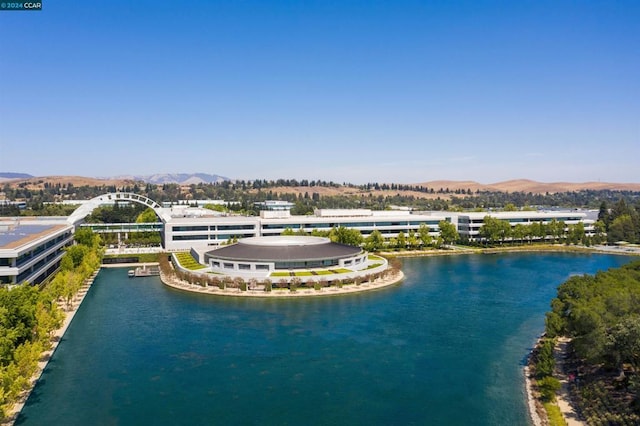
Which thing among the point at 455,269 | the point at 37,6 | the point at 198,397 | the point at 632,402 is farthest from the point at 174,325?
the point at 455,269

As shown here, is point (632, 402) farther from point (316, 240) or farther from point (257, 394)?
point (316, 240)

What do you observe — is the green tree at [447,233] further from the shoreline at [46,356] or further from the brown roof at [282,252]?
the shoreline at [46,356]

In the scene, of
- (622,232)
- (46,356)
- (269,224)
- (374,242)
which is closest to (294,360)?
(46,356)

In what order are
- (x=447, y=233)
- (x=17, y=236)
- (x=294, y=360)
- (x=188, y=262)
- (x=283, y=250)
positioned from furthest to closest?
1. (x=447, y=233)
2. (x=188, y=262)
3. (x=283, y=250)
4. (x=17, y=236)
5. (x=294, y=360)

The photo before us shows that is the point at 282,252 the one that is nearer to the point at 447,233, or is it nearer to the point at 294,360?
the point at 294,360

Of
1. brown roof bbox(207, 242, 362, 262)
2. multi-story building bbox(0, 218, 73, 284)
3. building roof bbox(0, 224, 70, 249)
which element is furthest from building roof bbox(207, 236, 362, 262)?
building roof bbox(0, 224, 70, 249)

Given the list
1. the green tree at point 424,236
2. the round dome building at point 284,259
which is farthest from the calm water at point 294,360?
the green tree at point 424,236
